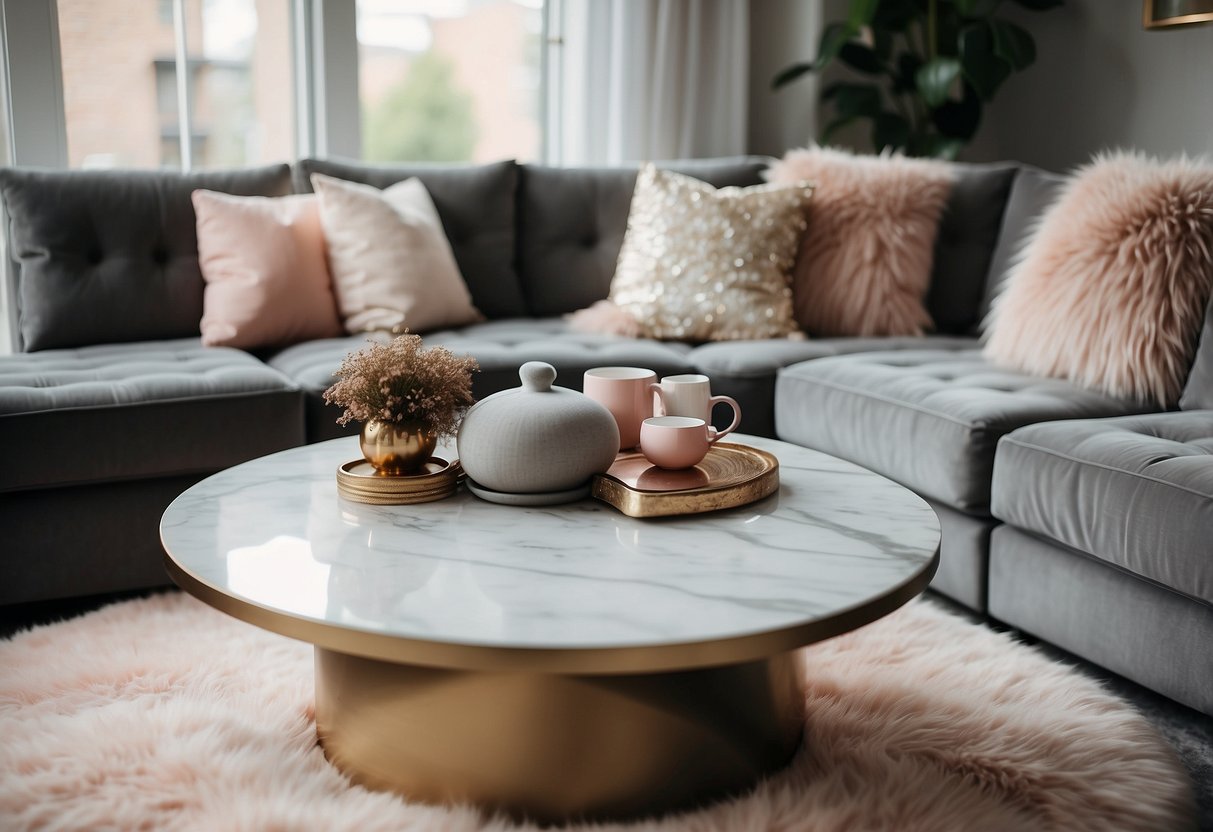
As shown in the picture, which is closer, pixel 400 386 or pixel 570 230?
pixel 400 386

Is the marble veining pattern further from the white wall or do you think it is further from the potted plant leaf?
the white wall

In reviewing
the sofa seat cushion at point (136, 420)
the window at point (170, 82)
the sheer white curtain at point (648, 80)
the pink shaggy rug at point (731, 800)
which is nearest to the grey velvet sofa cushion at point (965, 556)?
the pink shaggy rug at point (731, 800)

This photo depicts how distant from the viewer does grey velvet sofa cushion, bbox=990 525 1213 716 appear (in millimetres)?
1605

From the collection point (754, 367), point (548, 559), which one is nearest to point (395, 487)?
point (548, 559)

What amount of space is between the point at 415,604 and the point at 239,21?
2.83 m

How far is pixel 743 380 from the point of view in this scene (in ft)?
8.20

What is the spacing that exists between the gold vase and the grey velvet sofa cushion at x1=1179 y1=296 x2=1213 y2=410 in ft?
4.89

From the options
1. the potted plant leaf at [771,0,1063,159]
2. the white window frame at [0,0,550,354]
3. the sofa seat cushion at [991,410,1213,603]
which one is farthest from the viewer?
the potted plant leaf at [771,0,1063,159]

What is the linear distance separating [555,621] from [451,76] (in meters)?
3.25

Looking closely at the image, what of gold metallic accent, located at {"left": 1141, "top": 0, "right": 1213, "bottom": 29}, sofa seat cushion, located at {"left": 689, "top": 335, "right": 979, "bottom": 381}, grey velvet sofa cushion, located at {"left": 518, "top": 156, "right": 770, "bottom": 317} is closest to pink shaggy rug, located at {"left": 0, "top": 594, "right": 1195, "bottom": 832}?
sofa seat cushion, located at {"left": 689, "top": 335, "right": 979, "bottom": 381}

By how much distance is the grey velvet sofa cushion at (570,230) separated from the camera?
10.3 feet

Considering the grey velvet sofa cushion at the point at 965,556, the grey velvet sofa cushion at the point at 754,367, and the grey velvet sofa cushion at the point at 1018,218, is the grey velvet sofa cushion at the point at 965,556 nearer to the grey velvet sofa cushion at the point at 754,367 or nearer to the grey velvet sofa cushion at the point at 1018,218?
the grey velvet sofa cushion at the point at 754,367

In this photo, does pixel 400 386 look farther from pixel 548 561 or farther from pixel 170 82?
pixel 170 82

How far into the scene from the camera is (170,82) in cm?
329
